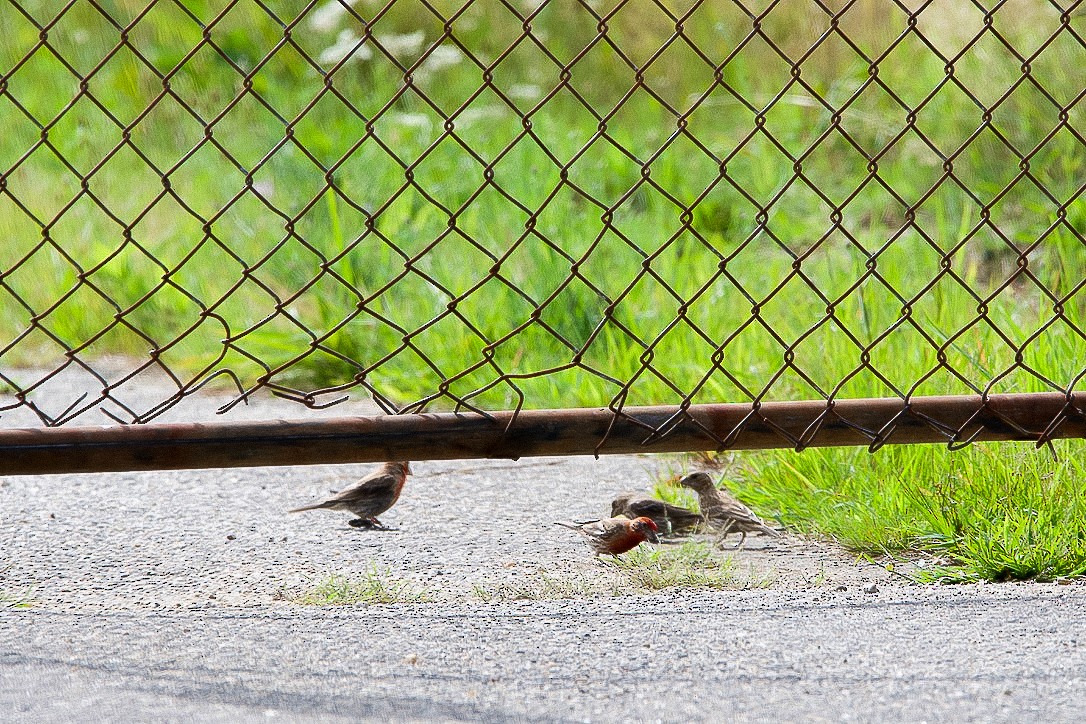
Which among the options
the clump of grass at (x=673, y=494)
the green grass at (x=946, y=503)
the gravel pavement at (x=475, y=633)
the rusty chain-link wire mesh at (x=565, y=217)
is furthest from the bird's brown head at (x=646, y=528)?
the rusty chain-link wire mesh at (x=565, y=217)

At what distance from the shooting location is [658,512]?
11.0ft

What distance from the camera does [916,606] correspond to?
8.12 feet

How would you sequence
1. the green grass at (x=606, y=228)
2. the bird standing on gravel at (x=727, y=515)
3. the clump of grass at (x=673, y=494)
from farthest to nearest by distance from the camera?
the clump of grass at (x=673, y=494) < the bird standing on gravel at (x=727, y=515) < the green grass at (x=606, y=228)

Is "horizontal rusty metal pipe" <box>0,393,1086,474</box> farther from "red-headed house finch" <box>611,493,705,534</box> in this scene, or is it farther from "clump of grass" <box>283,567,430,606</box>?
"red-headed house finch" <box>611,493,705,534</box>

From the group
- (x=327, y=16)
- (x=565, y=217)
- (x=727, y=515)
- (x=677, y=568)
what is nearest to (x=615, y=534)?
(x=677, y=568)

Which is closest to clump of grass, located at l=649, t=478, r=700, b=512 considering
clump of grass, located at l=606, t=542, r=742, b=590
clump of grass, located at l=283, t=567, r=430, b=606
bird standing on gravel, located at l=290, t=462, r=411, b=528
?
clump of grass, located at l=606, t=542, r=742, b=590

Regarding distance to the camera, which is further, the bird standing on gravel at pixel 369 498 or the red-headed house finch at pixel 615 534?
the bird standing on gravel at pixel 369 498

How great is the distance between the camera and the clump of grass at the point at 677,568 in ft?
9.14

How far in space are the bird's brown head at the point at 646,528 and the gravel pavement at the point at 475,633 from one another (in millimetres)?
142

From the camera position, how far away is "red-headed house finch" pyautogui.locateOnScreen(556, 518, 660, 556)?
9.89ft

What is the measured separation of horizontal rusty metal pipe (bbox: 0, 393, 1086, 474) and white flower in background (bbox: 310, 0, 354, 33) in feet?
17.3

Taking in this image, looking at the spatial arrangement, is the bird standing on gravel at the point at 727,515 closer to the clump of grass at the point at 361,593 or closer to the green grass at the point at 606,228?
the green grass at the point at 606,228

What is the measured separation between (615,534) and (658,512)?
0.33 meters

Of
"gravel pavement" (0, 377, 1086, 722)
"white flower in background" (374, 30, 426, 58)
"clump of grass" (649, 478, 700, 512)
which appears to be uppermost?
"white flower in background" (374, 30, 426, 58)
